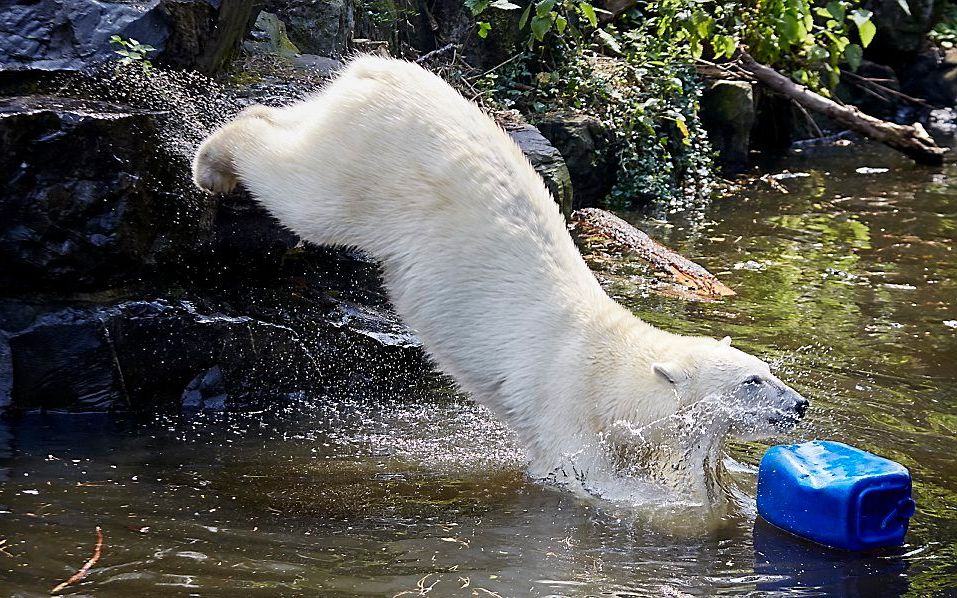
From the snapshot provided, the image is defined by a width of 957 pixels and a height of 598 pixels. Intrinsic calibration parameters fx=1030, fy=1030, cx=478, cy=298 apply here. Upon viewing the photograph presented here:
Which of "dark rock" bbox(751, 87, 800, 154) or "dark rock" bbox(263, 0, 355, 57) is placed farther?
"dark rock" bbox(751, 87, 800, 154)

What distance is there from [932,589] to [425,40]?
748 centimetres

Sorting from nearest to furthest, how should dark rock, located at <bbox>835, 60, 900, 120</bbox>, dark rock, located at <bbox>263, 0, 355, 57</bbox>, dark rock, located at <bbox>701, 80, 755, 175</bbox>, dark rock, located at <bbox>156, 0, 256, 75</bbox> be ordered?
dark rock, located at <bbox>156, 0, 256, 75</bbox> < dark rock, located at <bbox>263, 0, 355, 57</bbox> < dark rock, located at <bbox>701, 80, 755, 175</bbox> < dark rock, located at <bbox>835, 60, 900, 120</bbox>

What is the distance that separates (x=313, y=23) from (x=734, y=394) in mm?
4603

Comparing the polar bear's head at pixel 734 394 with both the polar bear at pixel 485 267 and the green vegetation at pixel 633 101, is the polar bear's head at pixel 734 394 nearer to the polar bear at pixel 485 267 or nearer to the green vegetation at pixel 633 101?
the polar bear at pixel 485 267

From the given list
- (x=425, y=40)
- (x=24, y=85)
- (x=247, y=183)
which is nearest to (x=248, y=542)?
(x=247, y=183)

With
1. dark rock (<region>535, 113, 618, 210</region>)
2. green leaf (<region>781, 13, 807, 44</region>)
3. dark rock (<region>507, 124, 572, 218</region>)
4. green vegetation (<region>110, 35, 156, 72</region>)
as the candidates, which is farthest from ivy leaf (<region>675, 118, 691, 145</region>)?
green vegetation (<region>110, 35, 156, 72</region>)

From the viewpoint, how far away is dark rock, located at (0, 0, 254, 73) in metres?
4.65

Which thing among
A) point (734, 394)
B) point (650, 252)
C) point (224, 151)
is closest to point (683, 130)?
point (650, 252)

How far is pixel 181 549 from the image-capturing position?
3.04m

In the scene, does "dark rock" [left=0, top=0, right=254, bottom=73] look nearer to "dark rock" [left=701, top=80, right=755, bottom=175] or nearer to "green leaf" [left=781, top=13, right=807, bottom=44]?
"green leaf" [left=781, top=13, right=807, bottom=44]

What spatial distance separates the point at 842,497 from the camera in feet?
10.8

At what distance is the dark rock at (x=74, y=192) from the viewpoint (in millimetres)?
4332

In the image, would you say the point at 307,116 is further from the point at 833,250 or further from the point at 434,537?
the point at 833,250

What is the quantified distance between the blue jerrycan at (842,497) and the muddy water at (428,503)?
7cm
